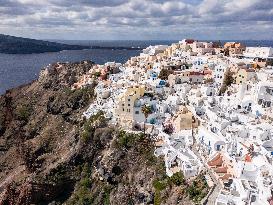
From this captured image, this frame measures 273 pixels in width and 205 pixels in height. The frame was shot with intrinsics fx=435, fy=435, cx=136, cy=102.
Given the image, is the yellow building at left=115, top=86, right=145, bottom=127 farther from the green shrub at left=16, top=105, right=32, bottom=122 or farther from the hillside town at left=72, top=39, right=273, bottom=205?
the green shrub at left=16, top=105, right=32, bottom=122

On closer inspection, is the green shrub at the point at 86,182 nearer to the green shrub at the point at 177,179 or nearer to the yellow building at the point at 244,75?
the green shrub at the point at 177,179

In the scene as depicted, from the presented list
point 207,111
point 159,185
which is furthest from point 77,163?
point 207,111

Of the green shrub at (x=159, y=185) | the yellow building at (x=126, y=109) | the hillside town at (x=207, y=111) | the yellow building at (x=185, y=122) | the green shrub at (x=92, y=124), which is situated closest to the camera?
the hillside town at (x=207, y=111)

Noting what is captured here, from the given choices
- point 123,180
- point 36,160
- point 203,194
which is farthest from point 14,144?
point 203,194

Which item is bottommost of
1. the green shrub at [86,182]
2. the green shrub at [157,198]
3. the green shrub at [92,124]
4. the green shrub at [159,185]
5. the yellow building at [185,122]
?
the green shrub at [86,182]

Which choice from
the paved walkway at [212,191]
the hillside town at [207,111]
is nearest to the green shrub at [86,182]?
the hillside town at [207,111]

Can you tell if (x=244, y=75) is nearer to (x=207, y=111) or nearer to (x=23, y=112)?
(x=207, y=111)

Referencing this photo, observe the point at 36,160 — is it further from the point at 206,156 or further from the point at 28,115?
the point at 206,156
